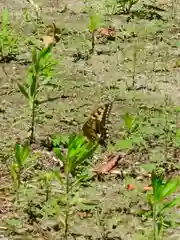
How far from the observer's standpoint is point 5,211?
101 inches

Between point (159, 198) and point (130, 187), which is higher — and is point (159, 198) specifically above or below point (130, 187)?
above

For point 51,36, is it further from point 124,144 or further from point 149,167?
point 149,167

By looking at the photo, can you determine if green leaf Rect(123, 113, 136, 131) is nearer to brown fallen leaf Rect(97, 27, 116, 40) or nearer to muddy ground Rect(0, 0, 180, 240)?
muddy ground Rect(0, 0, 180, 240)

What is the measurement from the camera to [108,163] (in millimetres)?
2949

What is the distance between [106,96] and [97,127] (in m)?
0.54

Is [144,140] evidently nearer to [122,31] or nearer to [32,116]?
[32,116]

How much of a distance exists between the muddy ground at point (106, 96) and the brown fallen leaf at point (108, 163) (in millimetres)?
39

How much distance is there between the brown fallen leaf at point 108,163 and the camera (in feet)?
9.50

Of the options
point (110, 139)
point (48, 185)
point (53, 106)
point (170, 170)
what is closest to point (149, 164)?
point (170, 170)

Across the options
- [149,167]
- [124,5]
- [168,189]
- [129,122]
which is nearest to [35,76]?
[129,122]

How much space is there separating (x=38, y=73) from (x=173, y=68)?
1.24 metres

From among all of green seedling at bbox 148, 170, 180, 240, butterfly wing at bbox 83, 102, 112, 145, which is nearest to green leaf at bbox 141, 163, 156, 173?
butterfly wing at bbox 83, 102, 112, 145

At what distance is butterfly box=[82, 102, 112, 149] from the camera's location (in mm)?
3154

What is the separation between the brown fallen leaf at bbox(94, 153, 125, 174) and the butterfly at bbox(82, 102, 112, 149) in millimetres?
120
